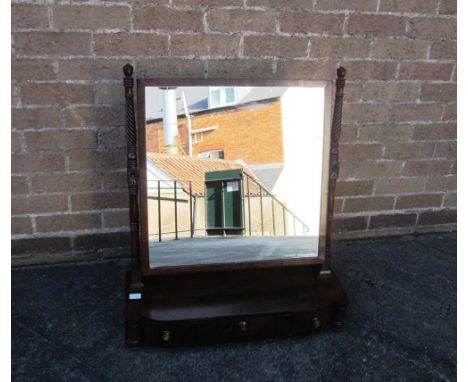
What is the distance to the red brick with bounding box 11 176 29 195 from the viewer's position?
157cm

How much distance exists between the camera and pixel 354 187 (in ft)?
6.18

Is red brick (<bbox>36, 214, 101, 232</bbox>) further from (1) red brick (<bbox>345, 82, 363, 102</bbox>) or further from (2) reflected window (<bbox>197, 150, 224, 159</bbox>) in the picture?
(1) red brick (<bbox>345, 82, 363, 102</bbox>)

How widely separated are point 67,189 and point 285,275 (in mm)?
1005

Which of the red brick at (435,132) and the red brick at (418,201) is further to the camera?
the red brick at (418,201)

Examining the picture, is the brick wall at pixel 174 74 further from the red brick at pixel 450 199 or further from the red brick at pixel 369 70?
the red brick at pixel 450 199

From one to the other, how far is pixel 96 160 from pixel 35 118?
0.29 m

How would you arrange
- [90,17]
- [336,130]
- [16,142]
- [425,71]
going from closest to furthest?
[336,130] → [90,17] → [16,142] → [425,71]

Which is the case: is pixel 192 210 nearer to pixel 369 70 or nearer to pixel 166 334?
pixel 166 334

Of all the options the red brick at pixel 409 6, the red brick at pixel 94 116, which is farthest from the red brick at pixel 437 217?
the red brick at pixel 94 116

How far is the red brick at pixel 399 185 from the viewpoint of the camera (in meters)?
1.91

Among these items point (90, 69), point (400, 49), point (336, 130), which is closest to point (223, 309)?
point (336, 130)

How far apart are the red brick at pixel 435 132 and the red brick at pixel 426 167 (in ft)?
0.40

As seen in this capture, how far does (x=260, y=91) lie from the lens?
4.40 ft

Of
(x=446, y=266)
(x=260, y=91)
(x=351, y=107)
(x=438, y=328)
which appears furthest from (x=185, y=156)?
(x=446, y=266)
